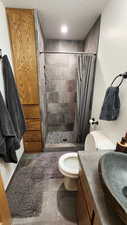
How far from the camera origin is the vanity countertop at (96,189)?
46 cm

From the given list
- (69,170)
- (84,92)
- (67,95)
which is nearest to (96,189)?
(69,170)

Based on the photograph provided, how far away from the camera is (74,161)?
1466 millimetres

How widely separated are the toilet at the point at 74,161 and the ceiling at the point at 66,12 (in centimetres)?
169

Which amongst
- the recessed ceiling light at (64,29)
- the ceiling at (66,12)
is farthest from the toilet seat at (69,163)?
the recessed ceiling light at (64,29)

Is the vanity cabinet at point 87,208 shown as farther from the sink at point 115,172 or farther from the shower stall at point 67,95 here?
the shower stall at point 67,95

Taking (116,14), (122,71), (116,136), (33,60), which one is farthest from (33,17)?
(116,136)

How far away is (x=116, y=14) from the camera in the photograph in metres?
1.17

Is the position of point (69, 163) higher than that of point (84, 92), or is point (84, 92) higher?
point (84, 92)

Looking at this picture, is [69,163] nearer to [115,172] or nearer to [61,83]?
[115,172]

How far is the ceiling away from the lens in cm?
135

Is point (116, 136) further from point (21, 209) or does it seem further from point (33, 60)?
point (33, 60)

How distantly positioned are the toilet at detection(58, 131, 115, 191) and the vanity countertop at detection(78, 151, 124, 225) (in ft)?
1.01

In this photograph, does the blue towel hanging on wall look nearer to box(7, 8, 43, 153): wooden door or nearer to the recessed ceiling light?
box(7, 8, 43, 153): wooden door

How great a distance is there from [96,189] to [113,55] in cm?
134
